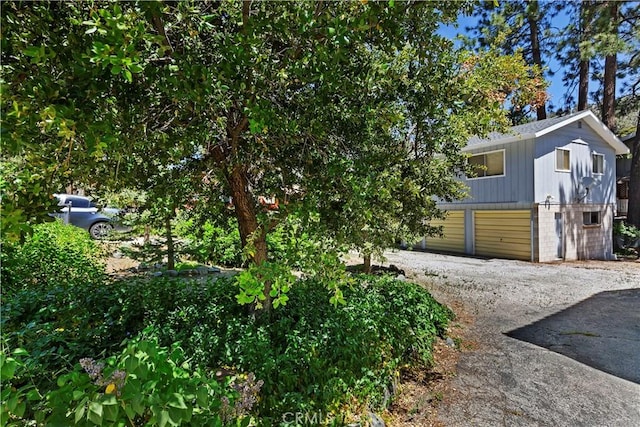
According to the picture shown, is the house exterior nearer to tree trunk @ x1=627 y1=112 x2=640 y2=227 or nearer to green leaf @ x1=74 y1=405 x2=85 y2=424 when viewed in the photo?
tree trunk @ x1=627 y1=112 x2=640 y2=227

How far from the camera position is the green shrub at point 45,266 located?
4.58 m

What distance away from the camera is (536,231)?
39.5 feet

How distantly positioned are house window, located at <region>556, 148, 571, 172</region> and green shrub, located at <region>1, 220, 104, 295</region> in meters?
14.3

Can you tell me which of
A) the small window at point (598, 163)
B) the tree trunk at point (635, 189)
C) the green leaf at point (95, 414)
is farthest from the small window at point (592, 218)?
the green leaf at point (95, 414)

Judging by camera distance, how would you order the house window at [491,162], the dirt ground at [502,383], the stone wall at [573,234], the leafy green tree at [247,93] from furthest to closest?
the house window at [491,162] < the stone wall at [573,234] < the dirt ground at [502,383] < the leafy green tree at [247,93]

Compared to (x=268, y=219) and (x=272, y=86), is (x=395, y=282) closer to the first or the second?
(x=268, y=219)

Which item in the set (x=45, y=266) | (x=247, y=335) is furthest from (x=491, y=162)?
(x=45, y=266)

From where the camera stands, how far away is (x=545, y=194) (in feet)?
40.0

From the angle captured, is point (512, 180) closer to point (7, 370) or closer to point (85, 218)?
point (7, 370)

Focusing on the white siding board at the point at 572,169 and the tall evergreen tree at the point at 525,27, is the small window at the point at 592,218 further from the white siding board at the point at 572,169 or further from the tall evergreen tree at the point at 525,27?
the tall evergreen tree at the point at 525,27

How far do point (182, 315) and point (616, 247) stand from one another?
17680 mm

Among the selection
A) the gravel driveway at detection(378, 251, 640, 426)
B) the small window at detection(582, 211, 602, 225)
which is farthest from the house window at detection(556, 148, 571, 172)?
the gravel driveway at detection(378, 251, 640, 426)

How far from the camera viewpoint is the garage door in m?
12.4

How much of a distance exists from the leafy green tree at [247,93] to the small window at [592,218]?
12.7 m
